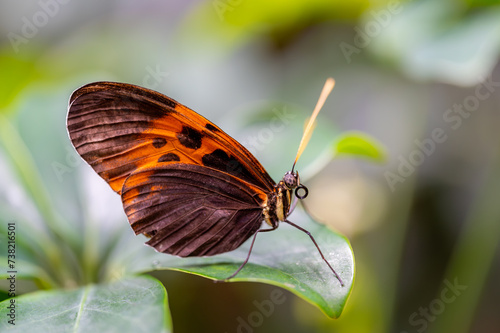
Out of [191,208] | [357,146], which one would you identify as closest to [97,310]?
[191,208]

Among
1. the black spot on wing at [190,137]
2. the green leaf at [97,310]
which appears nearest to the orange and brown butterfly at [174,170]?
the black spot on wing at [190,137]

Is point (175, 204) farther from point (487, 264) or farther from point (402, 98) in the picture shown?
point (402, 98)

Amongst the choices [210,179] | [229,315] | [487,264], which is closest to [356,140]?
[210,179]

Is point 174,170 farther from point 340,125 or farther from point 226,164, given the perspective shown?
point 340,125

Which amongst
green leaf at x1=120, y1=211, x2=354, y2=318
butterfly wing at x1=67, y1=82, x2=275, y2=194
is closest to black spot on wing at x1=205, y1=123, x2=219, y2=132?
butterfly wing at x1=67, y1=82, x2=275, y2=194

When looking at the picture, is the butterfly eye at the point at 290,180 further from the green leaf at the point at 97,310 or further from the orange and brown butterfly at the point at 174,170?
the green leaf at the point at 97,310

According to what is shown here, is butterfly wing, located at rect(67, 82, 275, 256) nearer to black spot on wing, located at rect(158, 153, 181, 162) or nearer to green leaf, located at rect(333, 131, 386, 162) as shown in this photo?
black spot on wing, located at rect(158, 153, 181, 162)
